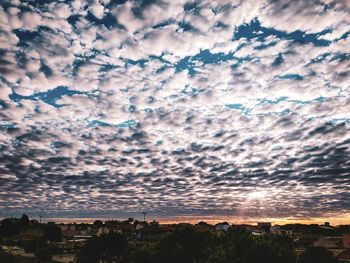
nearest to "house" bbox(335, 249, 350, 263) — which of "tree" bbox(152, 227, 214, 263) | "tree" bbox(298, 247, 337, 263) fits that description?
"tree" bbox(152, 227, 214, 263)

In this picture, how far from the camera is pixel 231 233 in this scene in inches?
1801

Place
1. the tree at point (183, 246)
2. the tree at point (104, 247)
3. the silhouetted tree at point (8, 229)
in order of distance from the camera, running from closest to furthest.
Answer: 1. the tree at point (183, 246)
2. the tree at point (104, 247)
3. the silhouetted tree at point (8, 229)

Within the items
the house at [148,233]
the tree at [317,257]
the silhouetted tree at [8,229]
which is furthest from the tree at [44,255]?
the silhouetted tree at [8,229]

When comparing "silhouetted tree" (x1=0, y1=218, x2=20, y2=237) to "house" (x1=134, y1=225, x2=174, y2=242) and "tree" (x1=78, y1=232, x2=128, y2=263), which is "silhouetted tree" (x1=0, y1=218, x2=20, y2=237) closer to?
"house" (x1=134, y1=225, x2=174, y2=242)

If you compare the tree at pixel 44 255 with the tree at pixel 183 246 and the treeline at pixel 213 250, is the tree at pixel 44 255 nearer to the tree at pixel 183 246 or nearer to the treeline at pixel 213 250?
the treeline at pixel 213 250

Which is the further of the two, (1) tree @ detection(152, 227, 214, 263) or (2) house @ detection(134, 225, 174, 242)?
(2) house @ detection(134, 225, 174, 242)

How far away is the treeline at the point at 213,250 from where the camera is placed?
113 feet

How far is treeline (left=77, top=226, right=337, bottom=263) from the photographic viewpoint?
34469mm

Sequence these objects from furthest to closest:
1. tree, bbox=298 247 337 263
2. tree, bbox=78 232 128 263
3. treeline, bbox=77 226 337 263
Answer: tree, bbox=78 232 128 263
tree, bbox=298 247 337 263
treeline, bbox=77 226 337 263

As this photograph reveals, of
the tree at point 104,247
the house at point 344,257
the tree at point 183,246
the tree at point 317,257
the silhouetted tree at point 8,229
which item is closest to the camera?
the tree at point 317,257

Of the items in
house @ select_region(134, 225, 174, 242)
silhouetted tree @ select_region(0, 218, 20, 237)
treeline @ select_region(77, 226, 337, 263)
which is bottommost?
treeline @ select_region(77, 226, 337, 263)

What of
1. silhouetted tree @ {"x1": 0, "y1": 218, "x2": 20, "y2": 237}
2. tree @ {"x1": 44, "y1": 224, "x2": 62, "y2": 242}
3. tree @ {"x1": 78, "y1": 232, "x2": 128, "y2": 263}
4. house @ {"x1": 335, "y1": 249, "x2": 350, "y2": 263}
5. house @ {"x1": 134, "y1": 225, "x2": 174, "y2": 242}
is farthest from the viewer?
silhouetted tree @ {"x1": 0, "y1": 218, "x2": 20, "y2": 237}

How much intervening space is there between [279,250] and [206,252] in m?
12.2

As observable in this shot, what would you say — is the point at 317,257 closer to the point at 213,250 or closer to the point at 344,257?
the point at 213,250
